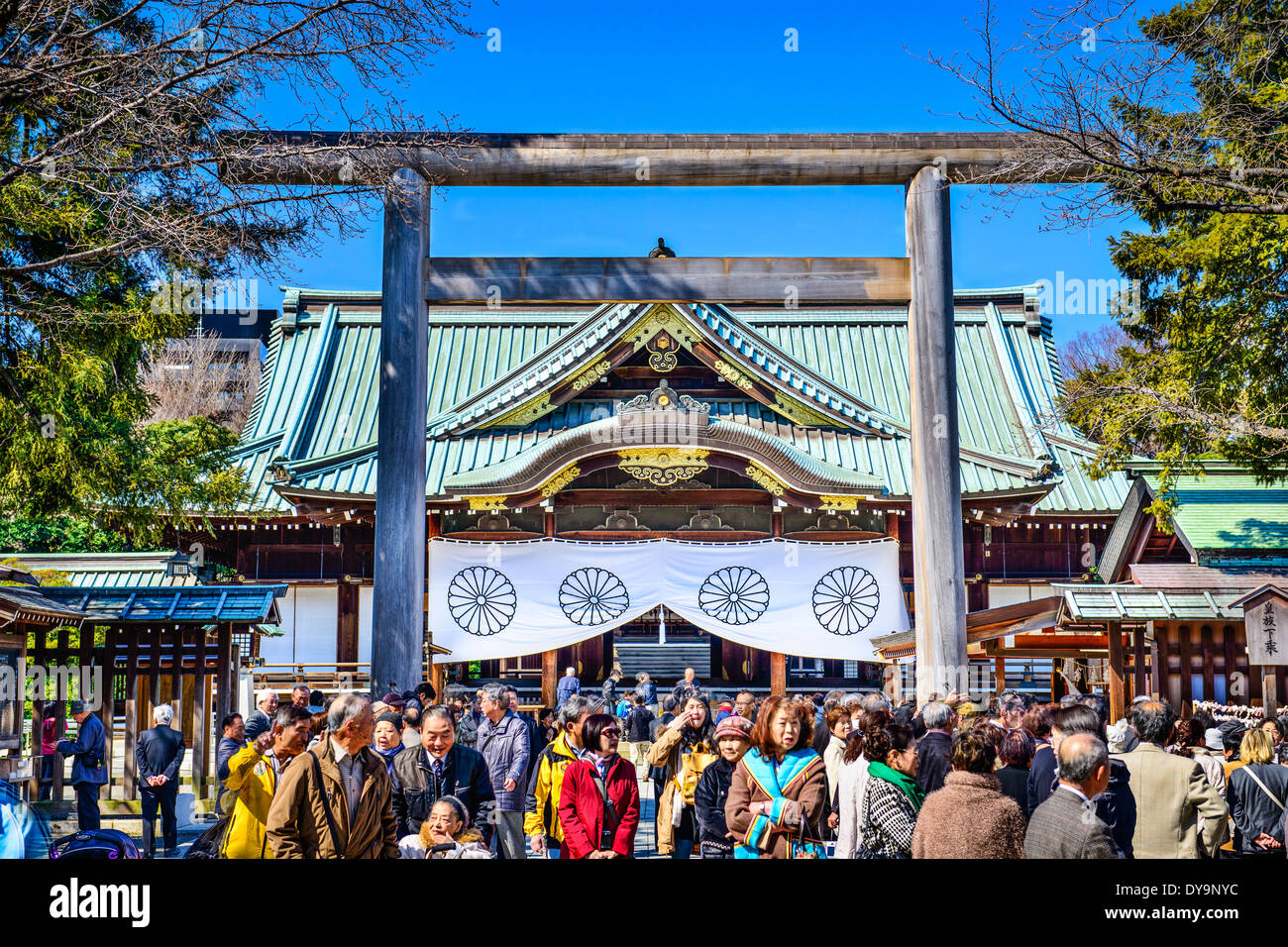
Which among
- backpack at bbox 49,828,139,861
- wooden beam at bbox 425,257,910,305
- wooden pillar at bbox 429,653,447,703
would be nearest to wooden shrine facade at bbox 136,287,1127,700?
wooden pillar at bbox 429,653,447,703

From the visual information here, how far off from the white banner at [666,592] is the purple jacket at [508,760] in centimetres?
901

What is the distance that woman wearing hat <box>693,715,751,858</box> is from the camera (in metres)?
5.95

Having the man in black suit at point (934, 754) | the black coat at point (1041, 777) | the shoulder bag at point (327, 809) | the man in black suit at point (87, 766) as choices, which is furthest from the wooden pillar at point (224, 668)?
the black coat at point (1041, 777)

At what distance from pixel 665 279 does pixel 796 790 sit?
6538 mm

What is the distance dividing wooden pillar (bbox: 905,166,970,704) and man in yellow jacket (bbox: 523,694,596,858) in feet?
15.5

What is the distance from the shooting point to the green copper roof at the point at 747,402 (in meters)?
17.7

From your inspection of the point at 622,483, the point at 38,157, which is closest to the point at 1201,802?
the point at 38,157

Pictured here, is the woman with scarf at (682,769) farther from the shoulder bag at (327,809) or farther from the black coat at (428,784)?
the shoulder bag at (327,809)

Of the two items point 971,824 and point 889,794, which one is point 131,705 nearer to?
point 889,794

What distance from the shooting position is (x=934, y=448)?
10539 mm

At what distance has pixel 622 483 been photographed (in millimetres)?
17797

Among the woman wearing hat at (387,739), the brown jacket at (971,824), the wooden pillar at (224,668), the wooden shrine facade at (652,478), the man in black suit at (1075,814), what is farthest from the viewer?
the wooden shrine facade at (652,478)

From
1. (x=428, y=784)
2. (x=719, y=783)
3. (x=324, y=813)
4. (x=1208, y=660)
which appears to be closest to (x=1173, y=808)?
(x=719, y=783)
